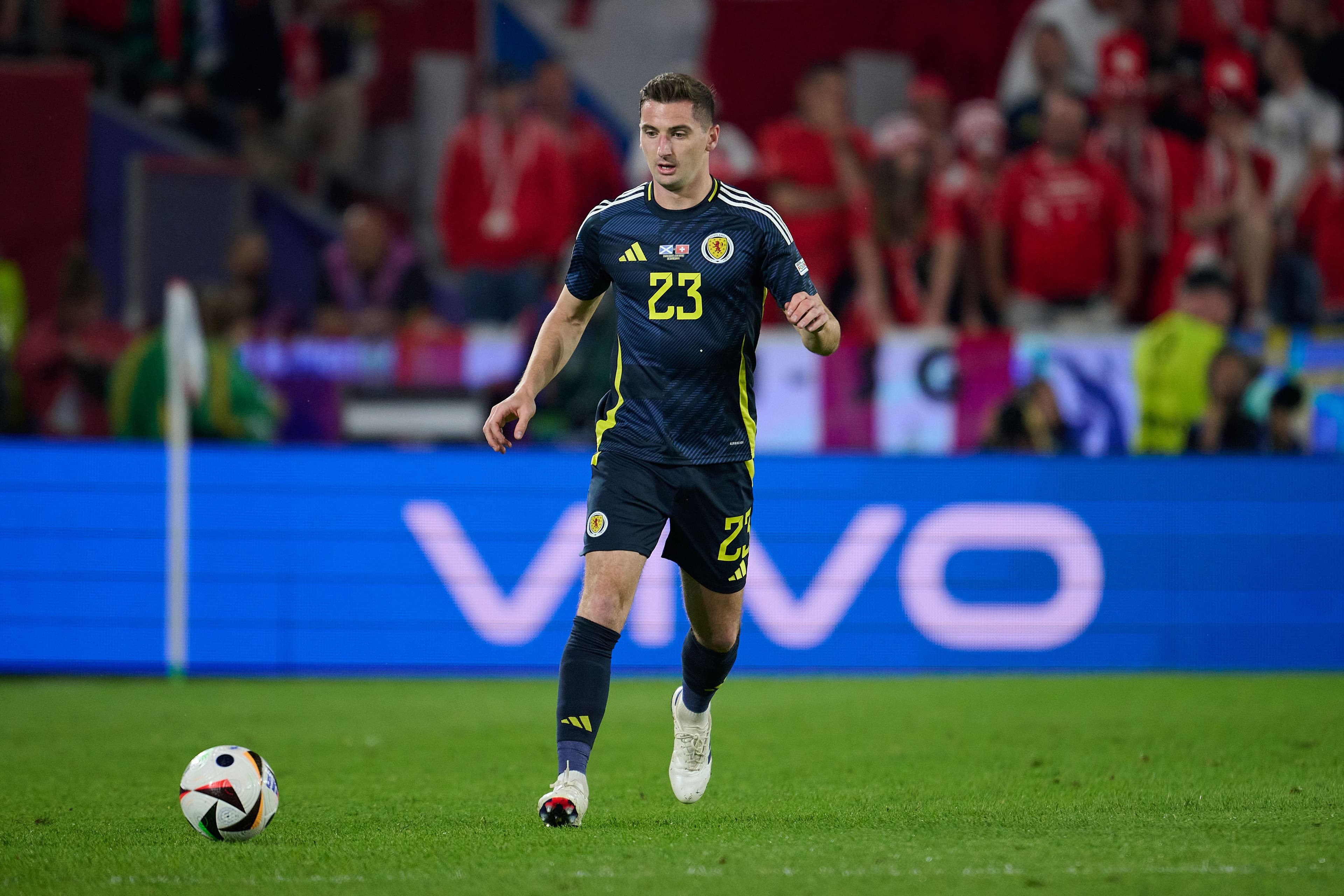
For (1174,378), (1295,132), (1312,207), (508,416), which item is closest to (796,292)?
(508,416)

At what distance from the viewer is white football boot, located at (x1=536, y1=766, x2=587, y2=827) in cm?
485

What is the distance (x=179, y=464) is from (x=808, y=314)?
6359 mm

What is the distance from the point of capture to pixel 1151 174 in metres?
13.9

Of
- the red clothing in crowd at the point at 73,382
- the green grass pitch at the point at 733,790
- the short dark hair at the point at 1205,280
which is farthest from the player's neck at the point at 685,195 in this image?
the red clothing in crowd at the point at 73,382

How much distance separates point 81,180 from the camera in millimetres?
14328

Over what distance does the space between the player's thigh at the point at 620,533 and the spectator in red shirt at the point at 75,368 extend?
29.1 ft

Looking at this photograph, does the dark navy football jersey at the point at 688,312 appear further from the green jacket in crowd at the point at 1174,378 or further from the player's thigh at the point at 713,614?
the green jacket in crowd at the point at 1174,378

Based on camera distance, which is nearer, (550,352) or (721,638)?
(550,352)

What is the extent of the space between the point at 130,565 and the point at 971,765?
235 inches

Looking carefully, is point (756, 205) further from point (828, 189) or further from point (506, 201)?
point (506, 201)

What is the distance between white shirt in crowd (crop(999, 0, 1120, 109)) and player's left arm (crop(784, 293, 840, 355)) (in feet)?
32.9

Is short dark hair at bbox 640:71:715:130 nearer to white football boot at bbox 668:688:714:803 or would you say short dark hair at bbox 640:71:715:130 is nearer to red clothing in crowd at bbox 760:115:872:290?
white football boot at bbox 668:688:714:803

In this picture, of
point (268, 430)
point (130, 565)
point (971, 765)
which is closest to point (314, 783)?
point (971, 765)

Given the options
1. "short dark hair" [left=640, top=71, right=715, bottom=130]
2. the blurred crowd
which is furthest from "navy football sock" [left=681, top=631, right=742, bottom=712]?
the blurred crowd
